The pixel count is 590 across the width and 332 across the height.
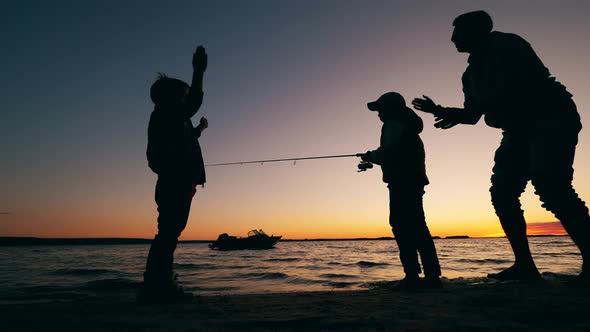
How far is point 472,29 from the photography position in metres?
3.57

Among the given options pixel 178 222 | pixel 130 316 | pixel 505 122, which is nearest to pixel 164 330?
pixel 130 316

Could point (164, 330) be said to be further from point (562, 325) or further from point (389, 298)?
point (562, 325)

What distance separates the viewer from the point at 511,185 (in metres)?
3.70

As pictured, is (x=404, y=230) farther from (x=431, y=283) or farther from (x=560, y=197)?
(x=560, y=197)

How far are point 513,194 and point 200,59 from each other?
3.44 meters

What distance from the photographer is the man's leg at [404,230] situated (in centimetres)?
390

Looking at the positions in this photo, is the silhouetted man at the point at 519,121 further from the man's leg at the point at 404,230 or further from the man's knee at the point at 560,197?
the man's leg at the point at 404,230

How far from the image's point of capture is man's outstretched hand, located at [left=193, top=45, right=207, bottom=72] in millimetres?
3004

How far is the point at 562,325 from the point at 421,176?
242 centimetres

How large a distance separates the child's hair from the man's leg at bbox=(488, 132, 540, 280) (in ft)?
11.0

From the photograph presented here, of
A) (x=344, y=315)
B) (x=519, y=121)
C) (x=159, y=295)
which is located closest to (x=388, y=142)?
(x=519, y=121)

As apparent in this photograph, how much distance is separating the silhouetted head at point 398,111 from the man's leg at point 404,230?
0.80 m

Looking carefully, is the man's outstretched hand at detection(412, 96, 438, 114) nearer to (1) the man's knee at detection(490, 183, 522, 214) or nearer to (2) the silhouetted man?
(2) the silhouetted man

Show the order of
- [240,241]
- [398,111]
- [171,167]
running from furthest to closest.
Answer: [240,241]
[398,111]
[171,167]
